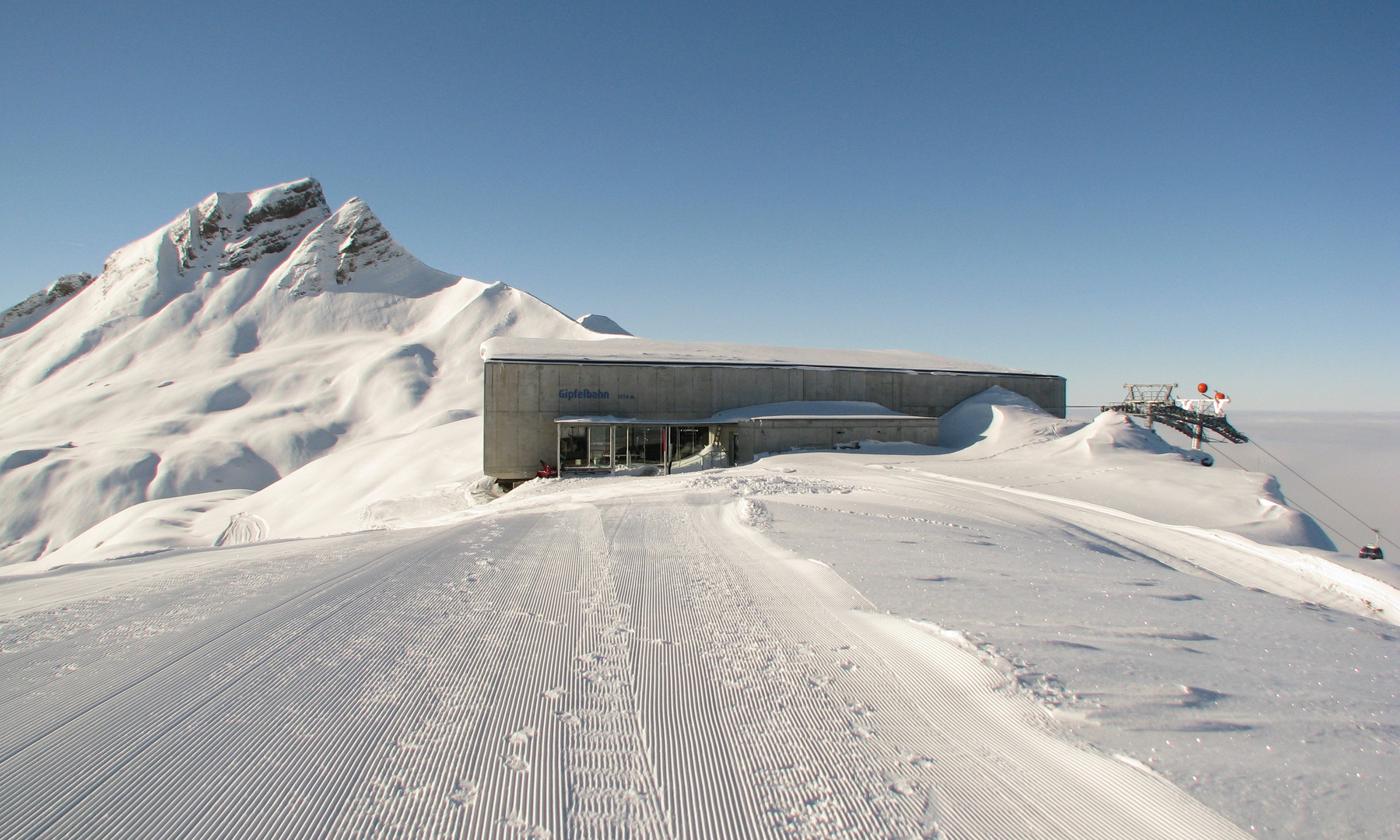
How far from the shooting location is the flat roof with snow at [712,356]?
2328 cm

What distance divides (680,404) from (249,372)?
58149mm

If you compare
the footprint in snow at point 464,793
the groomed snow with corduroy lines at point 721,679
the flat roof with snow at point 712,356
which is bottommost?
the groomed snow with corduroy lines at point 721,679

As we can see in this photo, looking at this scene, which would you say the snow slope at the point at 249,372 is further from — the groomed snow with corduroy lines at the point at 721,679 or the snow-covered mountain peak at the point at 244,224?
the groomed snow with corduroy lines at the point at 721,679

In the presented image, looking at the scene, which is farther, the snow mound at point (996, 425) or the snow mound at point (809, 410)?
the snow mound at point (809, 410)

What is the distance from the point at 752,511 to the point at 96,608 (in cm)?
617

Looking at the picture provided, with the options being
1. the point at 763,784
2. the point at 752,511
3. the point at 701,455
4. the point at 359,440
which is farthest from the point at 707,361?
the point at 359,440

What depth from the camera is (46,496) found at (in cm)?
4391

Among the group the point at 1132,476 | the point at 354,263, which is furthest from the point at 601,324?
the point at 1132,476

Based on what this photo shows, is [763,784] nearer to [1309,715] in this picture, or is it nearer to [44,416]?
[1309,715]

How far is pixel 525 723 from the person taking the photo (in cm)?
272

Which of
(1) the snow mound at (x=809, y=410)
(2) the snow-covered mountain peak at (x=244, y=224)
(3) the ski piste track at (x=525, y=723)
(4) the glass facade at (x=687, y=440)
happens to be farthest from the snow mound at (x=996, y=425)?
(2) the snow-covered mountain peak at (x=244, y=224)

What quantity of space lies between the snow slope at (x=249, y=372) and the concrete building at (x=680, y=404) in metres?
5.20

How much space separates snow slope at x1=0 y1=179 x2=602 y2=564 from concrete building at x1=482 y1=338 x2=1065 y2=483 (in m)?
5.20

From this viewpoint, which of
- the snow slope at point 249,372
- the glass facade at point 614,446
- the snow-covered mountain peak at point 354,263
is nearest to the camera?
the glass facade at point 614,446
